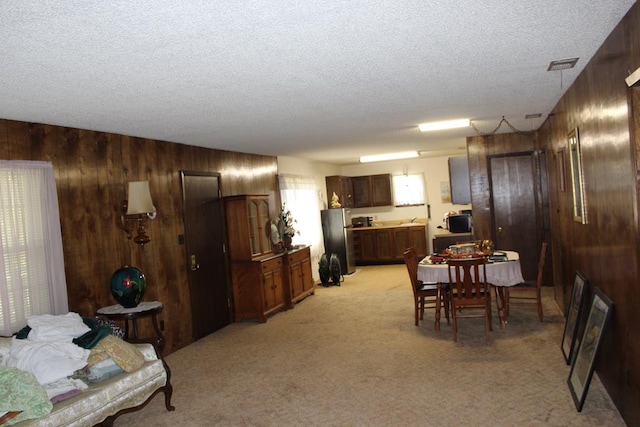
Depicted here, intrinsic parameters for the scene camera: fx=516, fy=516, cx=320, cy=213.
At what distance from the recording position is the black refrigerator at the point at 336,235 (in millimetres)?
10266

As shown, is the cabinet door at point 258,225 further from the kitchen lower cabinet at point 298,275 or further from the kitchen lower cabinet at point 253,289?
the kitchen lower cabinet at point 298,275

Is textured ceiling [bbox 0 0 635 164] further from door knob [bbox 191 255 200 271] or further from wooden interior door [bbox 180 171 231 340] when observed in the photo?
door knob [bbox 191 255 200 271]

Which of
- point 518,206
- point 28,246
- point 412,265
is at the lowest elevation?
point 412,265

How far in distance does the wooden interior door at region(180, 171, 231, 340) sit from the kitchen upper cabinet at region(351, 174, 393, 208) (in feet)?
18.5

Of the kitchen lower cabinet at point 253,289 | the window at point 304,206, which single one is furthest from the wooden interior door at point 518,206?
the kitchen lower cabinet at point 253,289

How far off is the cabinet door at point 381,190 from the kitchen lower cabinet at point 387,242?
752 mm

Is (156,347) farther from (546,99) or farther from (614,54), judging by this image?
(546,99)

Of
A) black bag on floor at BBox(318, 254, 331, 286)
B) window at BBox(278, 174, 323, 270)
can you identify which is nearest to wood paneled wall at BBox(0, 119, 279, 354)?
window at BBox(278, 174, 323, 270)

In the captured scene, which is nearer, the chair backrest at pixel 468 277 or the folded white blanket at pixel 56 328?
the folded white blanket at pixel 56 328

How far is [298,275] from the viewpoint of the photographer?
8000 millimetres

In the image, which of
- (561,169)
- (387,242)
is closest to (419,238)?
(387,242)

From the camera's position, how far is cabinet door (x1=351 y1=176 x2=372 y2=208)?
12.0 metres

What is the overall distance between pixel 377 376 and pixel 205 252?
2.97m

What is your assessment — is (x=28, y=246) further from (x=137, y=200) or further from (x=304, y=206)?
(x=304, y=206)
